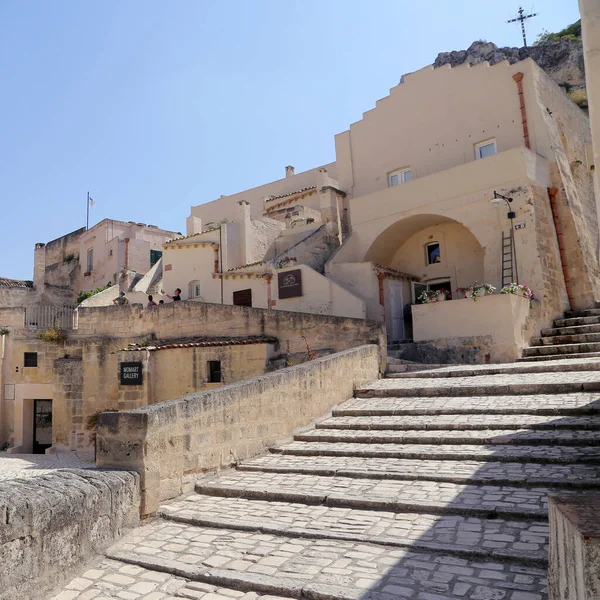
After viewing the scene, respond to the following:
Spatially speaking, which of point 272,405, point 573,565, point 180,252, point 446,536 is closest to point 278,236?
point 180,252

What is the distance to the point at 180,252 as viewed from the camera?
78.4ft

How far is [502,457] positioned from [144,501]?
3686mm

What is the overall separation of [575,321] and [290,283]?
343 inches

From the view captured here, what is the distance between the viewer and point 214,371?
1377cm

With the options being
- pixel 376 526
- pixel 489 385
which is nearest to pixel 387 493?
pixel 376 526

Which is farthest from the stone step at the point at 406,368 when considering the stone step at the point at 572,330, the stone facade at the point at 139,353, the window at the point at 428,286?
the window at the point at 428,286

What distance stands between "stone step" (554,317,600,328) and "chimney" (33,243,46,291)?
29.1 m

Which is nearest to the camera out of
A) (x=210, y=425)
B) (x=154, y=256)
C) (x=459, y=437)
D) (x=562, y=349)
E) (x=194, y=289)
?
(x=210, y=425)

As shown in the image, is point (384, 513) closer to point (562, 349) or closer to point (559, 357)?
point (559, 357)

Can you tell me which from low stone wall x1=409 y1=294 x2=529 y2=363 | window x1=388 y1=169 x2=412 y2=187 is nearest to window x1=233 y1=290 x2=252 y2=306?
window x1=388 y1=169 x2=412 y2=187

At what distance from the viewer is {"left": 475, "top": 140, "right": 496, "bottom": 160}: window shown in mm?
16859

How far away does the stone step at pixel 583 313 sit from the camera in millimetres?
14623

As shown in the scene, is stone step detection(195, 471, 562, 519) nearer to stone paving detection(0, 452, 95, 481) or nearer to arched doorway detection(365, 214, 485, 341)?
stone paving detection(0, 452, 95, 481)

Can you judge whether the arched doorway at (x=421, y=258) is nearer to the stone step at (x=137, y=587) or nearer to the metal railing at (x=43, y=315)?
the metal railing at (x=43, y=315)
